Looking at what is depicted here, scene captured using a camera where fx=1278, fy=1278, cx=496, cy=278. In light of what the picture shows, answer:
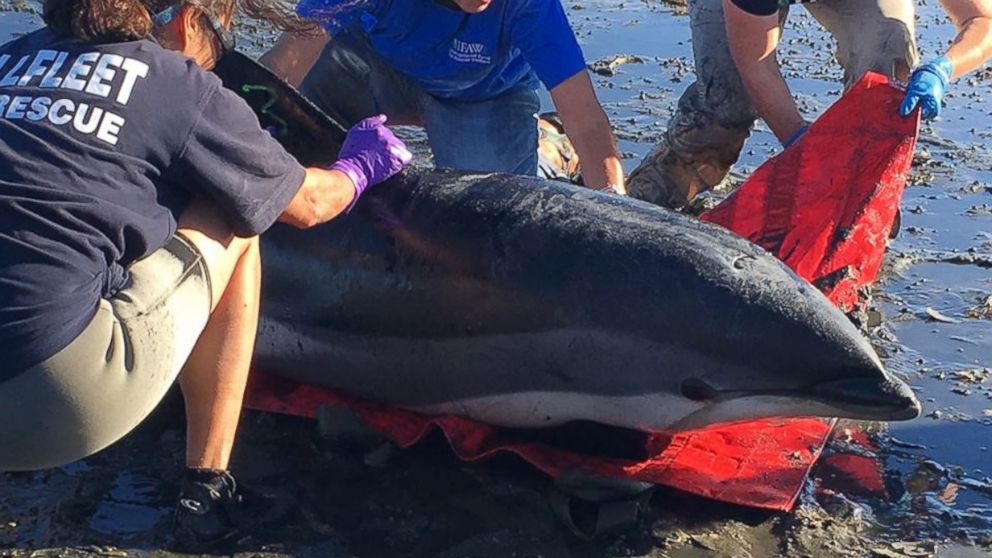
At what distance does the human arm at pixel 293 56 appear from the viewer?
5.60m

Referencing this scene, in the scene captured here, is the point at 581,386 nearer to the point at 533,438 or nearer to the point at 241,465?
the point at 533,438

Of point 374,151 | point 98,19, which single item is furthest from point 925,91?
point 98,19

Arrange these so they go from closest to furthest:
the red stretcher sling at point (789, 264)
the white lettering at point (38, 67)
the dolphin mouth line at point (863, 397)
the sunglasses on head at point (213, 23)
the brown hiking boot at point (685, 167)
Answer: the white lettering at point (38, 67), the sunglasses on head at point (213, 23), the dolphin mouth line at point (863, 397), the red stretcher sling at point (789, 264), the brown hiking boot at point (685, 167)

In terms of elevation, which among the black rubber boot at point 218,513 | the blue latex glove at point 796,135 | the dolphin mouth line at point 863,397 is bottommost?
the black rubber boot at point 218,513

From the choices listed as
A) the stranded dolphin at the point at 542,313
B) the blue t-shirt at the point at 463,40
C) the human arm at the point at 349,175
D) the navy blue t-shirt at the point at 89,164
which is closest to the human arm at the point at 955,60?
the blue t-shirt at the point at 463,40

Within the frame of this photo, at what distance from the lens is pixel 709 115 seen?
614cm

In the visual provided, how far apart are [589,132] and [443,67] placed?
3.37 ft

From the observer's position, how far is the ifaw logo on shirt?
549cm

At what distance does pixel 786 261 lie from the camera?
183 inches

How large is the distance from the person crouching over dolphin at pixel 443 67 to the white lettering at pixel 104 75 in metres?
2.26

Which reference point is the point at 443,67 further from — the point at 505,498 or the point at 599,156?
the point at 505,498

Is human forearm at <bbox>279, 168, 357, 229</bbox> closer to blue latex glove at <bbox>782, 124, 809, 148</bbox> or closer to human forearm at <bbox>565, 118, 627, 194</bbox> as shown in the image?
human forearm at <bbox>565, 118, 627, 194</bbox>

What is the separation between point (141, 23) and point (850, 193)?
9.26 ft

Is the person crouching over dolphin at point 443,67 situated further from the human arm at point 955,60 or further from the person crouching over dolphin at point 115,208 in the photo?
the person crouching over dolphin at point 115,208
